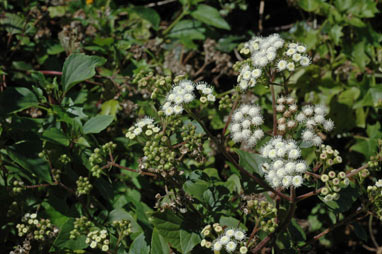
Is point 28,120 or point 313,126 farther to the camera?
point 28,120

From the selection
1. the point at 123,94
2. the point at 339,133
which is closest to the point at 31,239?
the point at 123,94

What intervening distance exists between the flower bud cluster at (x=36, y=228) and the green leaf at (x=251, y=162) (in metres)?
1.29

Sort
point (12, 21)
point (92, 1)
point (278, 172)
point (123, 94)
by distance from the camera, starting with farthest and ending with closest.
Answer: point (92, 1), point (12, 21), point (123, 94), point (278, 172)

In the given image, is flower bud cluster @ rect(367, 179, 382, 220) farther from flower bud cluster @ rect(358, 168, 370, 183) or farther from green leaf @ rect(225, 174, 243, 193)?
green leaf @ rect(225, 174, 243, 193)

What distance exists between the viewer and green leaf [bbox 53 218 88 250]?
8.33 ft

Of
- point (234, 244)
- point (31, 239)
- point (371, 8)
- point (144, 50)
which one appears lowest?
point (31, 239)

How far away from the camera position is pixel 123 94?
3.35 meters

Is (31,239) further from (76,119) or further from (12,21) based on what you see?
(12,21)

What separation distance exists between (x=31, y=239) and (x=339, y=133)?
2822 millimetres

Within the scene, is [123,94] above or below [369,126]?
above

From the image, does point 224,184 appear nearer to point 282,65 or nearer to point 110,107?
point 282,65

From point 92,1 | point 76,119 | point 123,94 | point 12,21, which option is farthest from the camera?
point 92,1

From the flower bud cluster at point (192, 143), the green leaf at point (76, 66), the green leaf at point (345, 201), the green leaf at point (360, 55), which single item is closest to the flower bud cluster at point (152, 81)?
the flower bud cluster at point (192, 143)

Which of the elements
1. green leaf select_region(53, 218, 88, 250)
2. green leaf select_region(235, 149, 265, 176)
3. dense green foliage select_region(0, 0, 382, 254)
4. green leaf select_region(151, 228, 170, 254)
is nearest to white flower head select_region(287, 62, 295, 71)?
dense green foliage select_region(0, 0, 382, 254)
